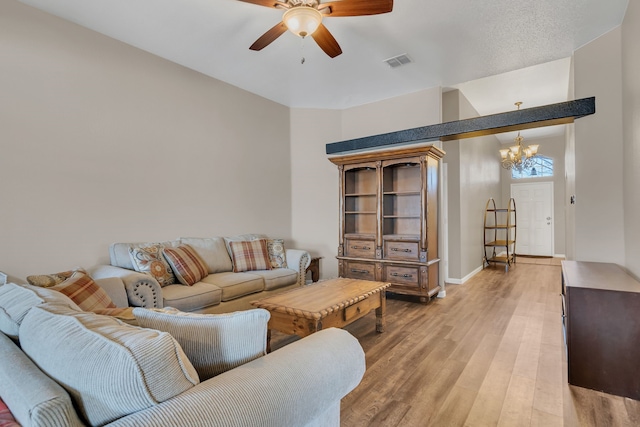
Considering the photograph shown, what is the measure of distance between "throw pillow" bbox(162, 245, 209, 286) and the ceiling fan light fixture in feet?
7.74

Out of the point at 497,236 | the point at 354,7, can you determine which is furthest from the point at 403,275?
the point at 497,236

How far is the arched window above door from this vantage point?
335 inches

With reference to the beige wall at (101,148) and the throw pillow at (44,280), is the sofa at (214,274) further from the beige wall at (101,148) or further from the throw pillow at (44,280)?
the throw pillow at (44,280)

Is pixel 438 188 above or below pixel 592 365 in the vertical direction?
above

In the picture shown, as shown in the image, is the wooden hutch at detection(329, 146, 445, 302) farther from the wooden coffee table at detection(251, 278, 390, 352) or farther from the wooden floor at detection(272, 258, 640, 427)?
the wooden coffee table at detection(251, 278, 390, 352)

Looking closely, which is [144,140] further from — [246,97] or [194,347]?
[194,347]

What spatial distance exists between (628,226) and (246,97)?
4.57 m

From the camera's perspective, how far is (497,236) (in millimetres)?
8320

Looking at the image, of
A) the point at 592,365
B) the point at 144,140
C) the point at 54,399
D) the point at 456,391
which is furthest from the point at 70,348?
the point at 144,140

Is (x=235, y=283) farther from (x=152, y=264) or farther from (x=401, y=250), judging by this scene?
(x=401, y=250)

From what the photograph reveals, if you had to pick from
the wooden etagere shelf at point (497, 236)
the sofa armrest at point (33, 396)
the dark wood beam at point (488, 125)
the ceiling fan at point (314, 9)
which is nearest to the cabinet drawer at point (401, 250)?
the dark wood beam at point (488, 125)

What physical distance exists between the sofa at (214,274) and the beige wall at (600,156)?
3180 mm

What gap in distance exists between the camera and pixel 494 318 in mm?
3594

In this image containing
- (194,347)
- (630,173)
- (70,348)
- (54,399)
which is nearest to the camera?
(54,399)
